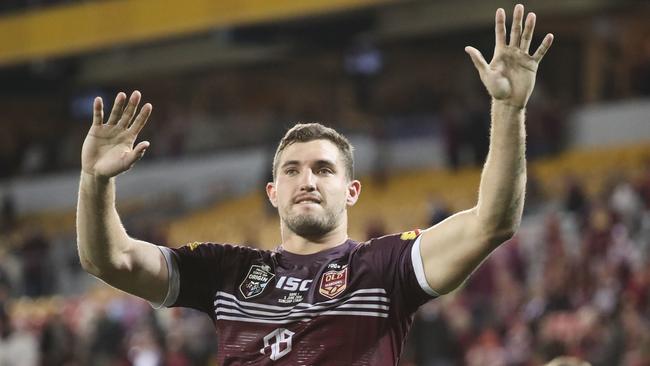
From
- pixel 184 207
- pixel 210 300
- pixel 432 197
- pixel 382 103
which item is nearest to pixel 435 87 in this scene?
pixel 382 103

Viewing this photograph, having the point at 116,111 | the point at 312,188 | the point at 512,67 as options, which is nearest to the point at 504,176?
the point at 512,67

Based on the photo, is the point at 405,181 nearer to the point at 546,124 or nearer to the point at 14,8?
the point at 546,124

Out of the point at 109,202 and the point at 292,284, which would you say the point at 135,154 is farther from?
the point at 292,284

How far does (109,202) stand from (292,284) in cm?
69

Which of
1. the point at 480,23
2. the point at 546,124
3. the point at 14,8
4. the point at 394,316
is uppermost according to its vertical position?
the point at 14,8

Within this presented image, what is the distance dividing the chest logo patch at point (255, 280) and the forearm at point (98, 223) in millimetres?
472

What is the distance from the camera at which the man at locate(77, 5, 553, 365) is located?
14.6 ft

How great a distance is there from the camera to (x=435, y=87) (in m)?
24.8

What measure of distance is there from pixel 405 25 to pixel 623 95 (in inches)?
178

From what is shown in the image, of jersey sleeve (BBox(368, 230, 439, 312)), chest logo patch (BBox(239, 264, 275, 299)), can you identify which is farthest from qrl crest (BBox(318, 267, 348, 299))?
chest logo patch (BBox(239, 264, 275, 299))

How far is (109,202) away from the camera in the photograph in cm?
476

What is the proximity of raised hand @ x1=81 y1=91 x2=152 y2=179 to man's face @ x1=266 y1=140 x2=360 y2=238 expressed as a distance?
20.9 inches

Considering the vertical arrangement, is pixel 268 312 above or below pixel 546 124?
below

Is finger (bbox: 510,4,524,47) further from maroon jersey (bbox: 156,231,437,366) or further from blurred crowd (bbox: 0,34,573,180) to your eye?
blurred crowd (bbox: 0,34,573,180)
